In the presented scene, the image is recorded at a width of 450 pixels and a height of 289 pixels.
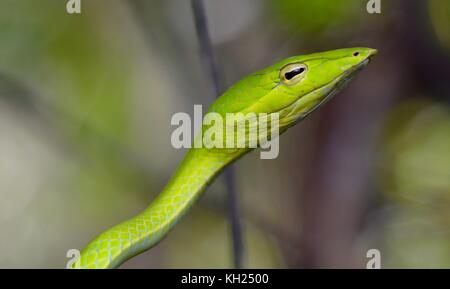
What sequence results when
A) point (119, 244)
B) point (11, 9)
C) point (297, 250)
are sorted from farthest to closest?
point (11, 9), point (297, 250), point (119, 244)

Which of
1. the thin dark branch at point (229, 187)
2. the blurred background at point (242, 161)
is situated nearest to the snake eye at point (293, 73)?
the thin dark branch at point (229, 187)

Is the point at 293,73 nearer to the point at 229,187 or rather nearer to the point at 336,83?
the point at 336,83

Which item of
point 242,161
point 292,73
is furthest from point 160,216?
point 242,161

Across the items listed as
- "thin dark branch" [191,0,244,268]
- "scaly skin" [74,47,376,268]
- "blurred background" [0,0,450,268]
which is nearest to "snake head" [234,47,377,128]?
"scaly skin" [74,47,376,268]

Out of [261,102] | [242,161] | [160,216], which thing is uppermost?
[242,161]

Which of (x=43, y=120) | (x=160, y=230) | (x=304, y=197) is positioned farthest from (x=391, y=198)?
(x=43, y=120)

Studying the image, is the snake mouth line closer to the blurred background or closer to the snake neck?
the snake neck
